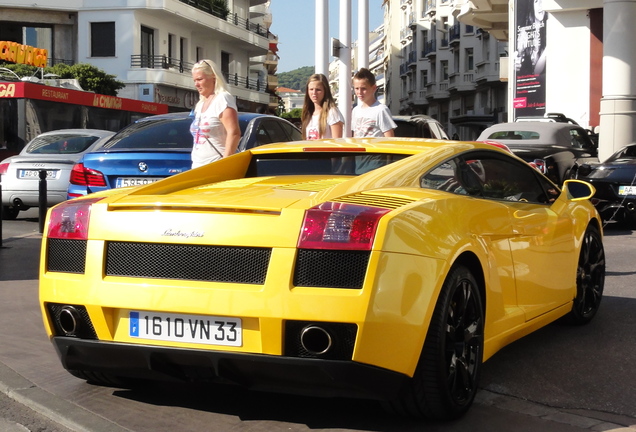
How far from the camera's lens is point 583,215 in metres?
6.26

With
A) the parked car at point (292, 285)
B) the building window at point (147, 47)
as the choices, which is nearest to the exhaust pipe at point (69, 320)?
the parked car at point (292, 285)

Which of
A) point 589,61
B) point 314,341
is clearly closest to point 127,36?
point 589,61

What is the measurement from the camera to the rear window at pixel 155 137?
991 centimetres

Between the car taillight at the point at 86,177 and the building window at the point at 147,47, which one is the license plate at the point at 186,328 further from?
the building window at the point at 147,47

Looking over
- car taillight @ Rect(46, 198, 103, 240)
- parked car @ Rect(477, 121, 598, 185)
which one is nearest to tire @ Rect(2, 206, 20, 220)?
parked car @ Rect(477, 121, 598, 185)

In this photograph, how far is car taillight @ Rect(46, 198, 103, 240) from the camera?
4.21 metres

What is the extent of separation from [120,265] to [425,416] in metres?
1.43

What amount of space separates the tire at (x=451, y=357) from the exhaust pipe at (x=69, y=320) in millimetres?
1378

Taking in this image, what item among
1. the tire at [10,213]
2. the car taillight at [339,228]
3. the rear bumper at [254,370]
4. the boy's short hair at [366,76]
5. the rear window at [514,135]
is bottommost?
the rear bumper at [254,370]

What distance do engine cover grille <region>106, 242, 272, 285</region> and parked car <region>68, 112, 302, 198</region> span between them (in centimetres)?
534

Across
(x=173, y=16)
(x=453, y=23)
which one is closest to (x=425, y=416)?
(x=173, y=16)

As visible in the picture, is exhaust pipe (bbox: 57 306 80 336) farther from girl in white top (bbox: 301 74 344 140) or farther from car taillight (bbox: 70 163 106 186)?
car taillight (bbox: 70 163 106 186)

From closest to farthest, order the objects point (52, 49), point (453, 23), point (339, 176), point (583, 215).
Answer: point (339, 176), point (583, 215), point (52, 49), point (453, 23)

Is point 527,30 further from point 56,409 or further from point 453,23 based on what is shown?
point 453,23
